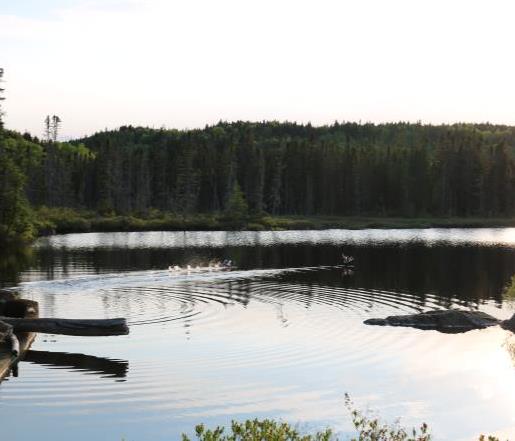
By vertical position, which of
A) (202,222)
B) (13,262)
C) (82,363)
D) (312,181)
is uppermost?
(312,181)

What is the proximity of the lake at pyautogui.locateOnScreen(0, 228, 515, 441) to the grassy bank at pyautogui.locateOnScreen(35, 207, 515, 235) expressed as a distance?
63.8m

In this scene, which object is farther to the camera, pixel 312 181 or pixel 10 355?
pixel 312 181

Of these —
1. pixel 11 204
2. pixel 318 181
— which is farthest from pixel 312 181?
pixel 11 204

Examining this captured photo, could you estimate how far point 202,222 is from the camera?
146875mm

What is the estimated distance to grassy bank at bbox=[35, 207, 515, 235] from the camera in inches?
5251

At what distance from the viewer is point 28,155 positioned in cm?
19950

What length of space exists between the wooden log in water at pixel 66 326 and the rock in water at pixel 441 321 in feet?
48.3

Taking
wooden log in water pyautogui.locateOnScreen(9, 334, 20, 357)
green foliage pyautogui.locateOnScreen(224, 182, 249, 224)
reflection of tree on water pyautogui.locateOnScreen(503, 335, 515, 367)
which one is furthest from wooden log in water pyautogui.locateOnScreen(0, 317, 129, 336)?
green foliage pyautogui.locateOnScreen(224, 182, 249, 224)

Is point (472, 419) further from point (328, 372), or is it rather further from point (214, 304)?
point (214, 304)

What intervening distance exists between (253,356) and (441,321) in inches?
562

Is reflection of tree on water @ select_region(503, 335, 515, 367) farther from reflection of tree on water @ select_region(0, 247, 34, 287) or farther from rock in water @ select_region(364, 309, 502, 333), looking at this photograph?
reflection of tree on water @ select_region(0, 247, 34, 287)

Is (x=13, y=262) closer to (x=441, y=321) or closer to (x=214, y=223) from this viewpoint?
(x=441, y=321)

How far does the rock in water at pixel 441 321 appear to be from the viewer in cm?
4191

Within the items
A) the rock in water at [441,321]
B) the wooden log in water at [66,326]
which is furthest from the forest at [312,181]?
the wooden log in water at [66,326]
